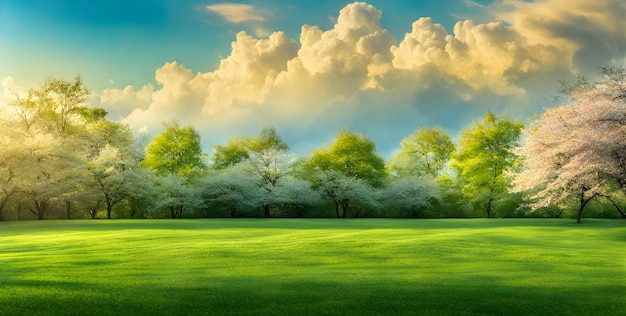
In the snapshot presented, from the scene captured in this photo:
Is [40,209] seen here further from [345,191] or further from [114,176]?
[345,191]

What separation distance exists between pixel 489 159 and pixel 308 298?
62.7 meters

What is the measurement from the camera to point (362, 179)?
258ft

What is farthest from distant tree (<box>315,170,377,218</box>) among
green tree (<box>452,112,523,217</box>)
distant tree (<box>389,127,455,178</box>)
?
distant tree (<box>389,127,455,178</box>)

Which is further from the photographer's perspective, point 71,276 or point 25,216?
point 25,216

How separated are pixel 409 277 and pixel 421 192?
204ft

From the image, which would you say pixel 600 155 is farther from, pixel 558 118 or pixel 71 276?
pixel 71 276

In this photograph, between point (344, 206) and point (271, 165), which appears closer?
point (344, 206)

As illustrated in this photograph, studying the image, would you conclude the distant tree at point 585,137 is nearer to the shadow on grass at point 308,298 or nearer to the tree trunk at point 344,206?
the shadow on grass at point 308,298

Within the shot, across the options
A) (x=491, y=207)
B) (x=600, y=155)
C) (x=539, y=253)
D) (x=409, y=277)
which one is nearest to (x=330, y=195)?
(x=491, y=207)

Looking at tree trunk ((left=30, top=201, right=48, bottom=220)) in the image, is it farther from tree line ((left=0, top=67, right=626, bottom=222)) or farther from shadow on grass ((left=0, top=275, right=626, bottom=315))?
shadow on grass ((left=0, top=275, right=626, bottom=315))

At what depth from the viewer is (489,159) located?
69.6 metres

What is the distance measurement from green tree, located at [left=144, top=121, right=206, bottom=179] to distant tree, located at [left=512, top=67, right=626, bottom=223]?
52918 mm

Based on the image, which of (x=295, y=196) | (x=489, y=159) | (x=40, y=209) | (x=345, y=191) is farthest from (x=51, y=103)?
(x=489, y=159)

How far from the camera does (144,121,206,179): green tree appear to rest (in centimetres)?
7662
